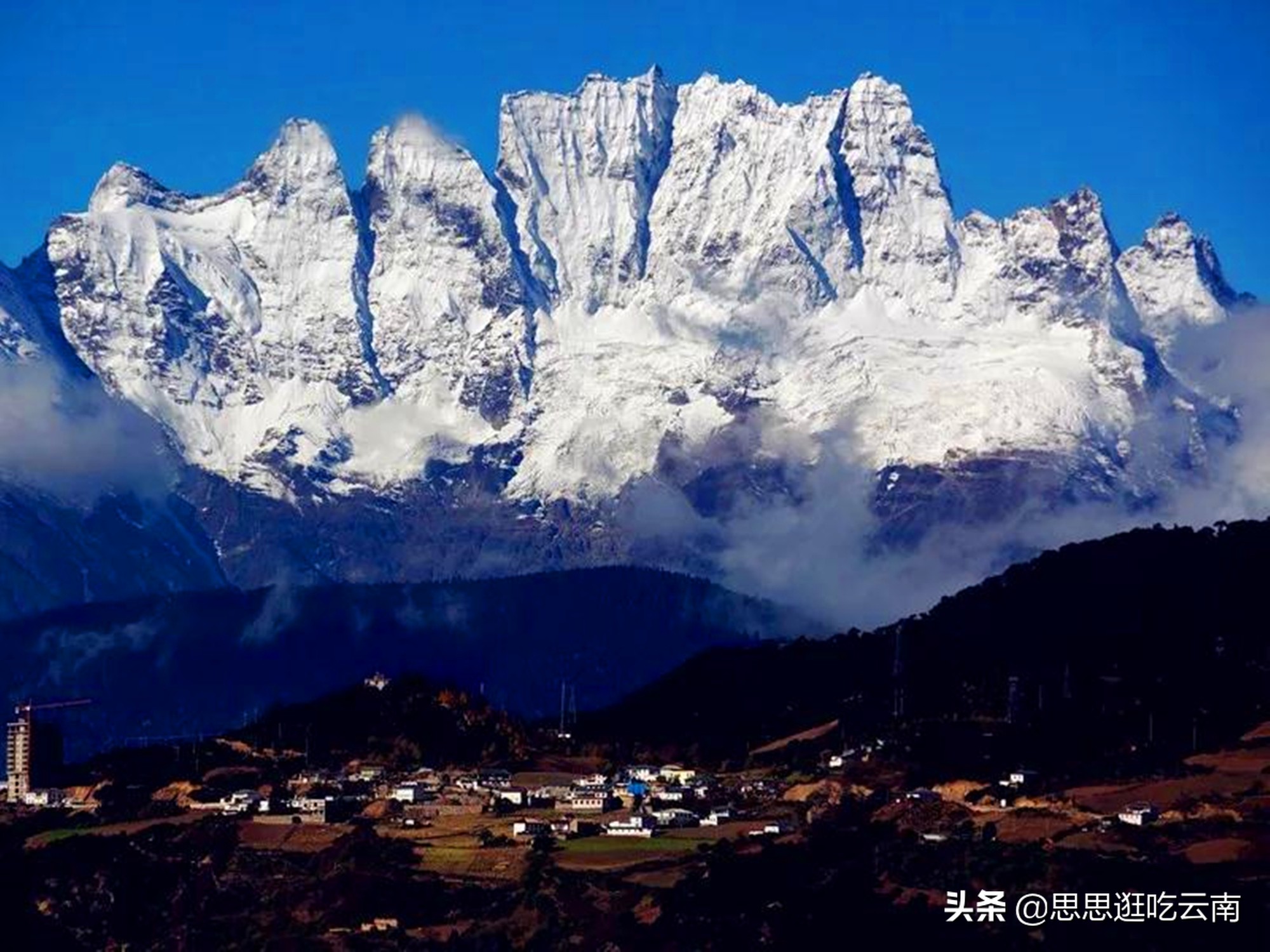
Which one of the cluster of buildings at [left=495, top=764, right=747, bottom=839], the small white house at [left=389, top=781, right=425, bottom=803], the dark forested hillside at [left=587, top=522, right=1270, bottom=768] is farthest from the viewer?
the dark forested hillside at [left=587, top=522, right=1270, bottom=768]

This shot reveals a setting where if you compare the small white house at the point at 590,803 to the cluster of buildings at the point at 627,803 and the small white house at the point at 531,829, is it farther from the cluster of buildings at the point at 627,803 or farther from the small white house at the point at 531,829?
the small white house at the point at 531,829

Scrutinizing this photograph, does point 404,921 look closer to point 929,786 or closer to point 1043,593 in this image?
point 929,786

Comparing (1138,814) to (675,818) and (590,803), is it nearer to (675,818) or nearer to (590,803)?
(675,818)

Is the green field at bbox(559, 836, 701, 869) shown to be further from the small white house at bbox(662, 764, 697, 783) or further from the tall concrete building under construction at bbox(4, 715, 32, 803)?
the tall concrete building under construction at bbox(4, 715, 32, 803)

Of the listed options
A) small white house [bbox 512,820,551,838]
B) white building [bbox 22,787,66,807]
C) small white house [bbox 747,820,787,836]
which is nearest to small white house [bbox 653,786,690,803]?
small white house [bbox 747,820,787,836]

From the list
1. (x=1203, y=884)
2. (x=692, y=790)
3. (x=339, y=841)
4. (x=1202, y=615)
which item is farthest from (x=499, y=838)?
(x=1202, y=615)

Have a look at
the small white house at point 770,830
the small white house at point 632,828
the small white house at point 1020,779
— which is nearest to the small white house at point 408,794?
the small white house at point 632,828
